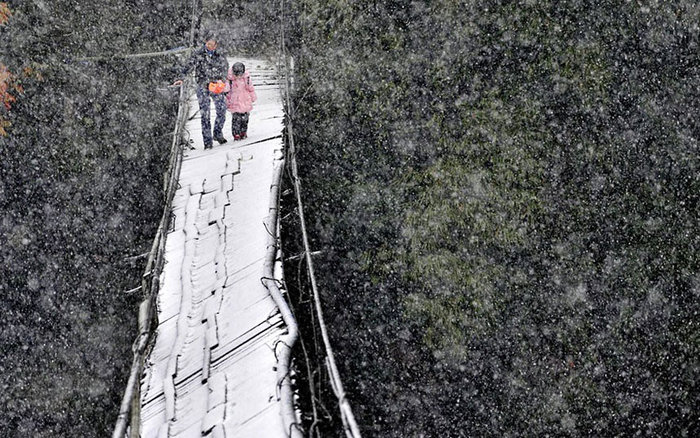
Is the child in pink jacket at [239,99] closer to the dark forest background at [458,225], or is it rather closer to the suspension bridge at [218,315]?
the suspension bridge at [218,315]

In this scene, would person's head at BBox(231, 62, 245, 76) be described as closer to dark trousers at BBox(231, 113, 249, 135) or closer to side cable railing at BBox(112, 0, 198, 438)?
dark trousers at BBox(231, 113, 249, 135)

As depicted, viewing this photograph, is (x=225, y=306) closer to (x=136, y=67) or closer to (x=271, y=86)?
(x=271, y=86)

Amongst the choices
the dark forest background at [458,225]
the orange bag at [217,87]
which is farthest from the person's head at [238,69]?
the dark forest background at [458,225]

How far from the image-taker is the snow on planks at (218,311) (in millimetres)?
3961

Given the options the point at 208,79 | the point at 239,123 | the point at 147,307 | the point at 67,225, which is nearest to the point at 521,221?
the point at 239,123

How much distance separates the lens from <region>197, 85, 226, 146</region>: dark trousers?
8.20 m

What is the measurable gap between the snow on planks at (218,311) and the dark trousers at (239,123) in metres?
0.37

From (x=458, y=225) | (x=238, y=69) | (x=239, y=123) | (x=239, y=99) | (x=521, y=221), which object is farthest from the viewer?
(x=458, y=225)

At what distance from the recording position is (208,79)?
819cm

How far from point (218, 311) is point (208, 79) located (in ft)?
14.3

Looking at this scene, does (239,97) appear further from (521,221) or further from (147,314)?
(521,221)

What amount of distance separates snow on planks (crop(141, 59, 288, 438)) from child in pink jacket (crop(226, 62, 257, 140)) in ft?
1.33

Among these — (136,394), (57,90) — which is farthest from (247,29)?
(136,394)

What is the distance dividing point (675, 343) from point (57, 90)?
11866 millimetres
